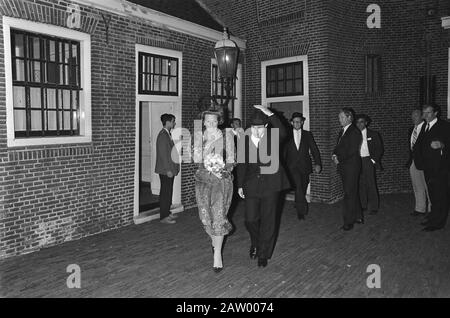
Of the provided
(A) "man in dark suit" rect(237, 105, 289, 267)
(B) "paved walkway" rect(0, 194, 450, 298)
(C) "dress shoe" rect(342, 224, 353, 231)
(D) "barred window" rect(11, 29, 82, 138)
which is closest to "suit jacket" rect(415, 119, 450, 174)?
(B) "paved walkway" rect(0, 194, 450, 298)

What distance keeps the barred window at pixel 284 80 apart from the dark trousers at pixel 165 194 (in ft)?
14.7

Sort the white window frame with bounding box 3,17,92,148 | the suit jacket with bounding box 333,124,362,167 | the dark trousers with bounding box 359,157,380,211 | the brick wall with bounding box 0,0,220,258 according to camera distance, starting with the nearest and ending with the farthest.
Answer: the white window frame with bounding box 3,17,92,148
the brick wall with bounding box 0,0,220,258
the suit jacket with bounding box 333,124,362,167
the dark trousers with bounding box 359,157,380,211

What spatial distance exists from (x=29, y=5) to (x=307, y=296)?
5.65m

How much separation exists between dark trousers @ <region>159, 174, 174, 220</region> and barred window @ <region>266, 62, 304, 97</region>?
14.7 ft

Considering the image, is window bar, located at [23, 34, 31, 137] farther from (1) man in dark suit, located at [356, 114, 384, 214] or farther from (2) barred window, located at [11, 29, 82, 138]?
(1) man in dark suit, located at [356, 114, 384, 214]

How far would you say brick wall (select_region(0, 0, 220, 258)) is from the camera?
5.70 metres

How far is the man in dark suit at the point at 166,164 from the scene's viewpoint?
7.38 meters

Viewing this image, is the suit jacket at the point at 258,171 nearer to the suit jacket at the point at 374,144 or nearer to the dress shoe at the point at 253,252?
the dress shoe at the point at 253,252

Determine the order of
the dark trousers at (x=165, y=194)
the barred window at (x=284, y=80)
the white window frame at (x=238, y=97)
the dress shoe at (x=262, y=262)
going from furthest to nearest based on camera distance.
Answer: the white window frame at (x=238, y=97)
the barred window at (x=284, y=80)
the dark trousers at (x=165, y=194)
the dress shoe at (x=262, y=262)

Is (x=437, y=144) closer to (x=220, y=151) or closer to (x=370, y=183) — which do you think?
(x=370, y=183)

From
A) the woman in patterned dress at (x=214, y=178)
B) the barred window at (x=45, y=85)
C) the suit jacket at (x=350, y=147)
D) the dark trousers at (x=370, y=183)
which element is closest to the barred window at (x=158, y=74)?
the barred window at (x=45, y=85)

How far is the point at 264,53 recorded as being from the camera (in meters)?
10.5

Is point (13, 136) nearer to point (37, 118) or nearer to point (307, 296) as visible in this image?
point (37, 118)

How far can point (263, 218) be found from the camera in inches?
201
